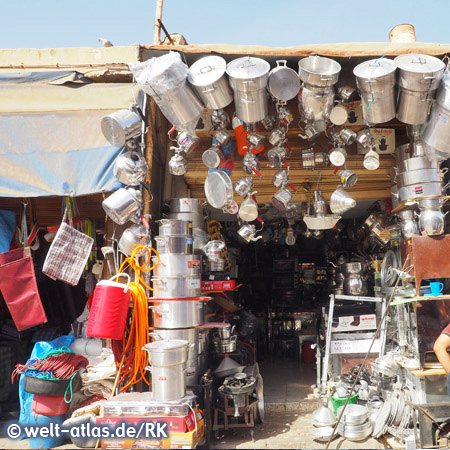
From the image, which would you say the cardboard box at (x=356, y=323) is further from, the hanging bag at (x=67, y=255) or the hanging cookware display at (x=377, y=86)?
the hanging bag at (x=67, y=255)

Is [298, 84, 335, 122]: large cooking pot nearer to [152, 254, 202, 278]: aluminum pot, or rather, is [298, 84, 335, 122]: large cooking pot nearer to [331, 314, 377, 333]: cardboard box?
[152, 254, 202, 278]: aluminum pot

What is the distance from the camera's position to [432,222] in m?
4.10

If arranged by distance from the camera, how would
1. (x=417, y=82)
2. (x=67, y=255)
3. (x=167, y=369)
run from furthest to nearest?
(x=67, y=255) < (x=417, y=82) < (x=167, y=369)

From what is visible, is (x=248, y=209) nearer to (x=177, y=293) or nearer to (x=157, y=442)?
(x=177, y=293)

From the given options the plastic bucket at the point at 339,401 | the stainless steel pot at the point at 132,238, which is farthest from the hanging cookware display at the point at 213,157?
the plastic bucket at the point at 339,401

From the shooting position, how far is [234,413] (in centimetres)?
405

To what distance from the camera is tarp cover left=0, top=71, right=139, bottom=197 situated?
13.1 ft

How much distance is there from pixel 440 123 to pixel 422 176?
618 millimetres

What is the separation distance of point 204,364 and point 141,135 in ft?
8.71

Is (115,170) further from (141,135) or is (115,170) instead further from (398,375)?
(398,375)

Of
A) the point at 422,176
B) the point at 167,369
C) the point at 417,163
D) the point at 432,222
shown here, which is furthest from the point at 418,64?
the point at 167,369

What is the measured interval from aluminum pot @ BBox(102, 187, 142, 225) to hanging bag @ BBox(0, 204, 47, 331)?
1305 mm

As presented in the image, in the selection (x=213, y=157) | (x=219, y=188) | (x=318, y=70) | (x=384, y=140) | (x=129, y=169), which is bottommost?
(x=219, y=188)

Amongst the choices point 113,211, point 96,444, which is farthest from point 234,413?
point 113,211
